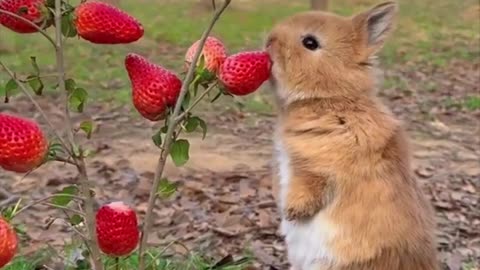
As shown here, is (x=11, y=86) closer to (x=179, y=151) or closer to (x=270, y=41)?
(x=179, y=151)

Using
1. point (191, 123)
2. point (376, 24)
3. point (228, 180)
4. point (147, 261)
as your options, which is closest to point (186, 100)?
point (191, 123)

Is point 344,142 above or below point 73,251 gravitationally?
above

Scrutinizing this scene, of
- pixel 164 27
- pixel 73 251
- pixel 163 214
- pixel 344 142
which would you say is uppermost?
pixel 344 142

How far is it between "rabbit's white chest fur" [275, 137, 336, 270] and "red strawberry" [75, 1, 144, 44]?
795mm

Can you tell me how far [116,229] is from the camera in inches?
98.5

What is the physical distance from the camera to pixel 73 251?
12.4 ft

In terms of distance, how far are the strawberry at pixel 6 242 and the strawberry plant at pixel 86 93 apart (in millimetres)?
44

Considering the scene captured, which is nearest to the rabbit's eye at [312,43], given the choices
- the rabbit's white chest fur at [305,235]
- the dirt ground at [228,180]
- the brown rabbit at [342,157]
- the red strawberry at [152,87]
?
the brown rabbit at [342,157]

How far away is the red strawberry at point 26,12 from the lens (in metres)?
2.42

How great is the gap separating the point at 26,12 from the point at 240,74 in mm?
586

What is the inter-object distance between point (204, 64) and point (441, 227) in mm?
2670

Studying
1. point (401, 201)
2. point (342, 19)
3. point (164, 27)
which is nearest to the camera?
point (401, 201)

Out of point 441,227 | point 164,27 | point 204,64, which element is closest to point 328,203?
point 204,64

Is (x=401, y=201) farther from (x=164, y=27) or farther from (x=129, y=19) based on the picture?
(x=164, y=27)
